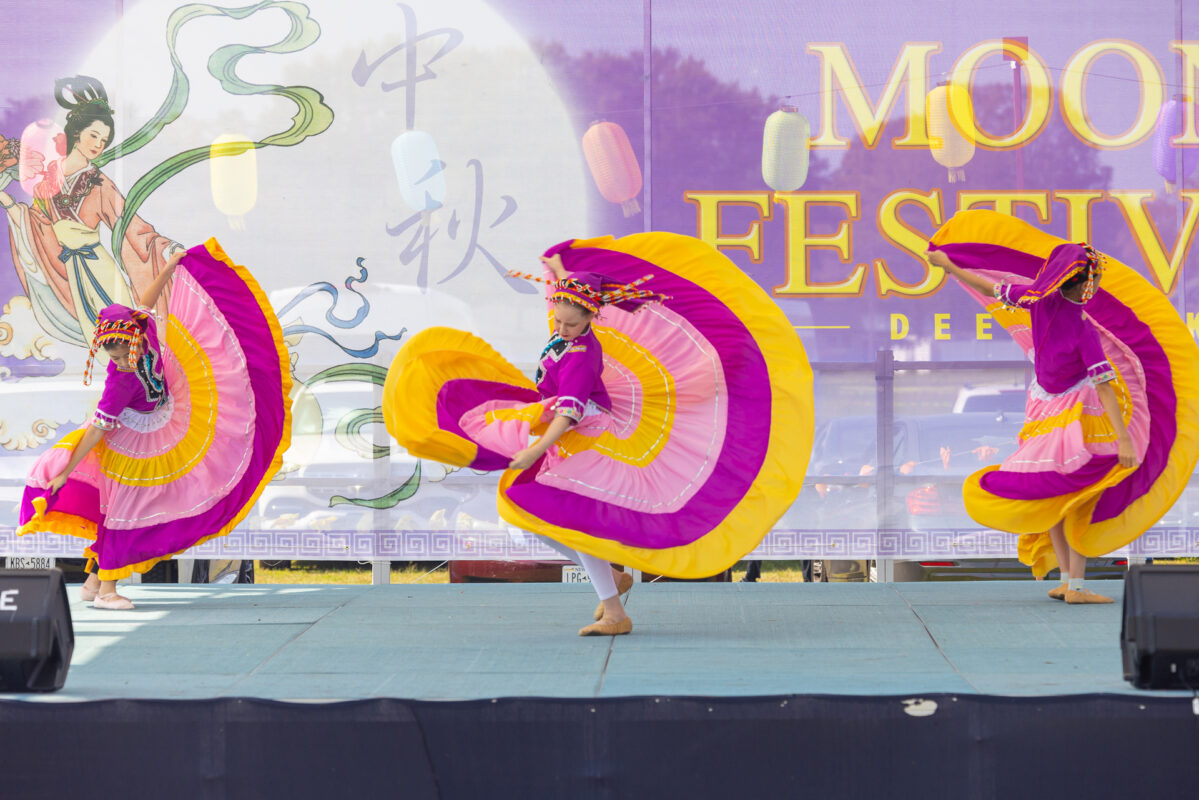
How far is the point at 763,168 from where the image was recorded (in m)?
5.70

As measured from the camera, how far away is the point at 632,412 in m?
4.59

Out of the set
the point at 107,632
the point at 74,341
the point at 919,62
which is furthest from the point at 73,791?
the point at 919,62

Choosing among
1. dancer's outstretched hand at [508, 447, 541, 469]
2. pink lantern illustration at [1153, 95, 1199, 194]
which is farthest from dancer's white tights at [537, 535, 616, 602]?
pink lantern illustration at [1153, 95, 1199, 194]

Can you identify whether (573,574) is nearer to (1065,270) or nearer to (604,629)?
(604,629)

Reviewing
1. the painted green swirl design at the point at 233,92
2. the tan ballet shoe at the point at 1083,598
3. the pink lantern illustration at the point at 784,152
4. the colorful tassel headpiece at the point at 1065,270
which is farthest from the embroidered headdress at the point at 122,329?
the tan ballet shoe at the point at 1083,598

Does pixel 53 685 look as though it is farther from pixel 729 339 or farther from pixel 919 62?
pixel 919 62

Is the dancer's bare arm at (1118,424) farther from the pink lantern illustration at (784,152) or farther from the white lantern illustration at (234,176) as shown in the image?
the white lantern illustration at (234,176)

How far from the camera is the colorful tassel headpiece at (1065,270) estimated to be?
460 centimetres

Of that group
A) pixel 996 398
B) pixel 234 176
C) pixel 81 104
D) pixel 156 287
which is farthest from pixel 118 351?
pixel 996 398

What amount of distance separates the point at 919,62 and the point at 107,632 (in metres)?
4.13

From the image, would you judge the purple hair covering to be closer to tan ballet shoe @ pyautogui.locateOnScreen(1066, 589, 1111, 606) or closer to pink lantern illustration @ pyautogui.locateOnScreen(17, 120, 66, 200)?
tan ballet shoe @ pyautogui.locateOnScreen(1066, 589, 1111, 606)

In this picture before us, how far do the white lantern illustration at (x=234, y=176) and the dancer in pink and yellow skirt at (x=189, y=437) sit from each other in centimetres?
72

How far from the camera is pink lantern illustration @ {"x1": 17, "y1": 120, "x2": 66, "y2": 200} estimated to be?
5758mm

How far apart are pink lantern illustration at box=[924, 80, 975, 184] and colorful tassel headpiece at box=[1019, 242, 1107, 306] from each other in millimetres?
1090
